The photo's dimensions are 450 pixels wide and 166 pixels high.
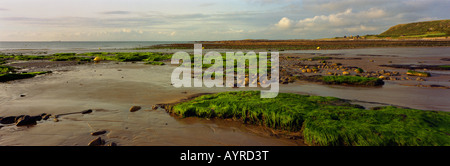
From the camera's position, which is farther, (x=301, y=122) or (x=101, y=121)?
(x=101, y=121)

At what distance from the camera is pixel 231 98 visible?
8234mm

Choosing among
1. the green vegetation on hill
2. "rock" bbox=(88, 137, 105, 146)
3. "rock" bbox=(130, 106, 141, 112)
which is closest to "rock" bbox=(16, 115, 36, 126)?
"rock" bbox=(130, 106, 141, 112)

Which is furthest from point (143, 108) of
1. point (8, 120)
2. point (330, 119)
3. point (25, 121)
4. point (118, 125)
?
point (330, 119)

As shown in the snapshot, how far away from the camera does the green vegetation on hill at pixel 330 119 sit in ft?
16.5

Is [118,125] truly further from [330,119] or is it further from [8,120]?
[330,119]

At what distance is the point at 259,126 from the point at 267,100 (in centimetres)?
150

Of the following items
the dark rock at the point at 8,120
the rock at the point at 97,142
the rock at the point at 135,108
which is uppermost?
the rock at the point at 135,108

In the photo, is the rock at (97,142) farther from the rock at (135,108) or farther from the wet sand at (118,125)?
the rock at (135,108)

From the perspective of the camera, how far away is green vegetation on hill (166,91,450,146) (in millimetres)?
5027

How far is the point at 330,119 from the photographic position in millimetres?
5961

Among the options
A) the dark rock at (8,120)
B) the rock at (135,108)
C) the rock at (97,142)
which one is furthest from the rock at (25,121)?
the rock at (97,142)
